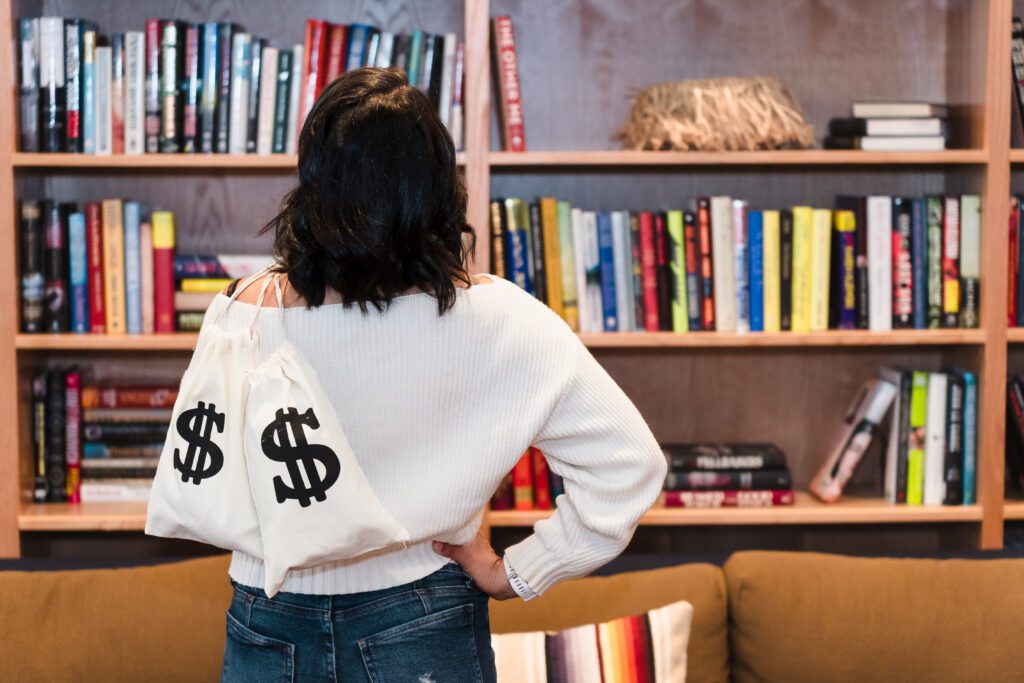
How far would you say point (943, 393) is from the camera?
6.97ft

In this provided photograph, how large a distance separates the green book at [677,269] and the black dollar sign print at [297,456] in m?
1.21

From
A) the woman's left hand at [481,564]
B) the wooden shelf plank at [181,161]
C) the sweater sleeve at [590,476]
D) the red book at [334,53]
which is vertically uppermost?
the red book at [334,53]

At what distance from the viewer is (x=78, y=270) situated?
2117mm

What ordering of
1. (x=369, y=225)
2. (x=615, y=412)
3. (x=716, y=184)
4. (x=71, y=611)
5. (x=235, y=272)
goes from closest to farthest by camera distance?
1. (x=369, y=225)
2. (x=615, y=412)
3. (x=71, y=611)
4. (x=235, y=272)
5. (x=716, y=184)

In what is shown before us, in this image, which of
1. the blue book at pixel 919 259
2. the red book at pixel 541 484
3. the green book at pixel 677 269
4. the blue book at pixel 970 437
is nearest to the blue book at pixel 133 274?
the red book at pixel 541 484

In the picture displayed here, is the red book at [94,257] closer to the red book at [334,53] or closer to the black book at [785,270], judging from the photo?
the red book at [334,53]

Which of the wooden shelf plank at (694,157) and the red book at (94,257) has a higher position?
the wooden shelf plank at (694,157)

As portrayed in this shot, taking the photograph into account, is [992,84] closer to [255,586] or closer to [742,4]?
[742,4]

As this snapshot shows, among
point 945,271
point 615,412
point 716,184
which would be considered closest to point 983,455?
point 945,271

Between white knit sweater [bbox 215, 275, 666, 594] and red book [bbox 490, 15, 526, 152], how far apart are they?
1.03 metres

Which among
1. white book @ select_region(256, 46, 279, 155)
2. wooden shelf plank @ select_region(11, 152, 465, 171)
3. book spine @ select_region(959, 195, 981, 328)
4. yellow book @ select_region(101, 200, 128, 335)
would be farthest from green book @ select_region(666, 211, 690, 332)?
yellow book @ select_region(101, 200, 128, 335)

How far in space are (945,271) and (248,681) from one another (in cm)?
157

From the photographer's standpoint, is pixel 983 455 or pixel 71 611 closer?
pixel 71 611

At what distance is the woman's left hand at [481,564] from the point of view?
116 cm
